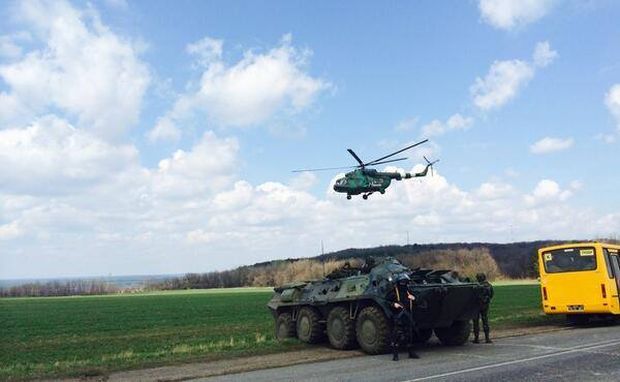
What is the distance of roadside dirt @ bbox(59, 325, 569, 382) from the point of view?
11.4 metres

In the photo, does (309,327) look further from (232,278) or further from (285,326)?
(232,278)

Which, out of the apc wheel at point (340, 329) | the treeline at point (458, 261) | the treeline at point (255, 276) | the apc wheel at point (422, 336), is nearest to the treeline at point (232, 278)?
the treeline at point (255, 276)

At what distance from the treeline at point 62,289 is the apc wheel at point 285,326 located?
106055 mm

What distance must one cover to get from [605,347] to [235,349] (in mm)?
8133

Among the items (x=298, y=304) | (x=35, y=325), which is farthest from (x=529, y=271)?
(x=298, y=304)

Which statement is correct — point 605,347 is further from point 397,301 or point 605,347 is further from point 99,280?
point 99,280

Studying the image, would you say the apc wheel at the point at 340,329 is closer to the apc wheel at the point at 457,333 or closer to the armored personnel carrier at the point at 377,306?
the armored personnel carrier at the point at 377,306

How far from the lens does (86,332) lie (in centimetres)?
3006

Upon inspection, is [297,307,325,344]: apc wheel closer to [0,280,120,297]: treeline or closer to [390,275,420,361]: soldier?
[390,275,420,361]: soldier

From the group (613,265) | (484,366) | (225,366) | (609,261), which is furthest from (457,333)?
(613,265)

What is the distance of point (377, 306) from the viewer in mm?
13875

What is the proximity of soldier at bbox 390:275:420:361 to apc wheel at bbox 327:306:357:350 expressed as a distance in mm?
1340

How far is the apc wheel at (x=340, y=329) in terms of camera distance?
47.3ft

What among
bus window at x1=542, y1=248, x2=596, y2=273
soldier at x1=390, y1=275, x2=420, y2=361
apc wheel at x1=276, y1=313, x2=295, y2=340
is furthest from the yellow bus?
apc wheel at x1=276, y1=313, x2=295, y2=340
